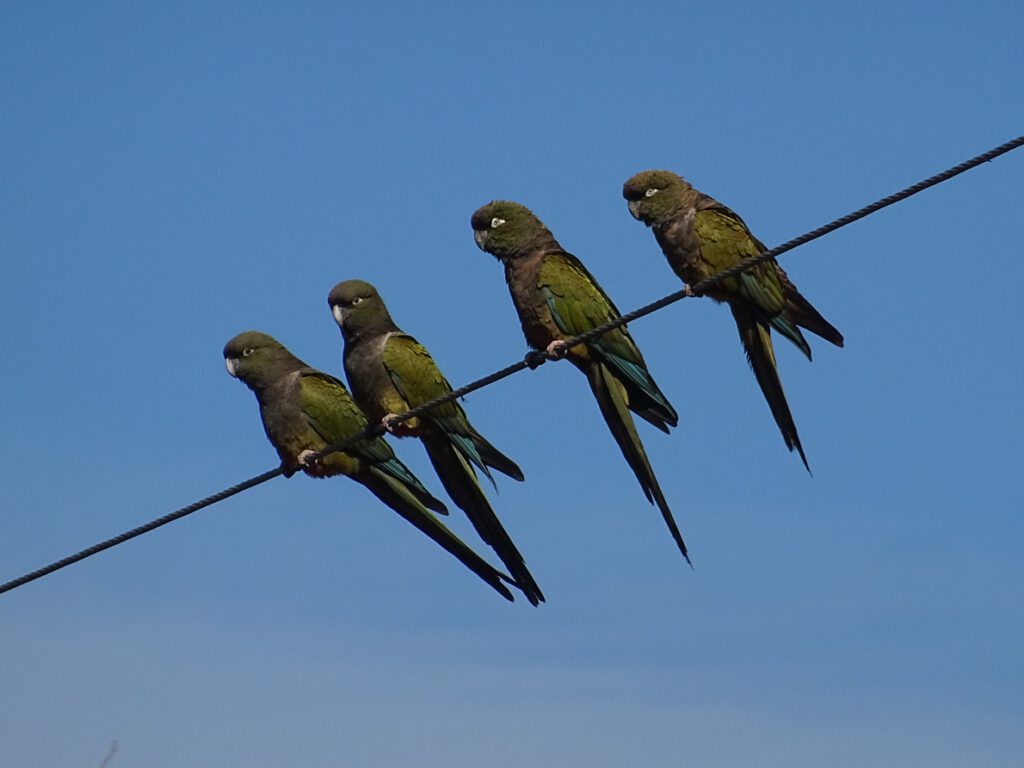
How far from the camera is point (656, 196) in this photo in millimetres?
Answer: 8805

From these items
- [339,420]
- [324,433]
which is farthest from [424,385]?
[324,433]

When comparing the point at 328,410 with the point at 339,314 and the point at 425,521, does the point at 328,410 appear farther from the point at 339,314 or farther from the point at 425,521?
the point at 425,521

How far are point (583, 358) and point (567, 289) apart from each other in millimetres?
442

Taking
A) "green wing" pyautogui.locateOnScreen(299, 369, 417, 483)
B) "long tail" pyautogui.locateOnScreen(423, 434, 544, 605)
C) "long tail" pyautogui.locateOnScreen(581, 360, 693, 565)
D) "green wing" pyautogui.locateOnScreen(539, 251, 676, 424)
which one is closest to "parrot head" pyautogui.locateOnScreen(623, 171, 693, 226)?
"green wing" pyautogui.locateOnScreen(539, 251, 676, 424)

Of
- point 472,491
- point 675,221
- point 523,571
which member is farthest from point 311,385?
point 675,221

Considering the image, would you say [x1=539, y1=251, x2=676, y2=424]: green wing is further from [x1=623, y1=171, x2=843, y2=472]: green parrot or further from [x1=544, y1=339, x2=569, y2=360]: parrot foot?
[x1=623, y1=171, x2=843, y2=472]: green parrot


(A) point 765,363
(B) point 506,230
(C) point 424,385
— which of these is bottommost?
(A) point 765,363

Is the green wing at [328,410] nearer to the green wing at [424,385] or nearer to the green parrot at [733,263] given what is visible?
the green wing at [424,385]

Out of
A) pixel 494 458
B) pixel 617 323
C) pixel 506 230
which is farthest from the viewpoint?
pixel 506 230

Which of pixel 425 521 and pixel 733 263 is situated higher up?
pixel 733 263

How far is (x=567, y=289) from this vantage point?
8.64 meters

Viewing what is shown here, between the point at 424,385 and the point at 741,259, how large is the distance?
1979 millimetres

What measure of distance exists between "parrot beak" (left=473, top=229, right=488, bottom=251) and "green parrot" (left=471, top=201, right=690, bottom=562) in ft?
0.36

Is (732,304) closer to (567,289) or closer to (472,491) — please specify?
(567,289)
